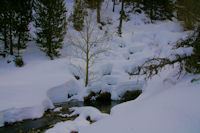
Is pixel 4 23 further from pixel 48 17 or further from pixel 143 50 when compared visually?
pixel 143 50

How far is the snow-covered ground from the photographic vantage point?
7.64 feet

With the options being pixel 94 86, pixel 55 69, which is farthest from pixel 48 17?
pixel 94 86

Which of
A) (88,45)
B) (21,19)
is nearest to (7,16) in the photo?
(21,19)

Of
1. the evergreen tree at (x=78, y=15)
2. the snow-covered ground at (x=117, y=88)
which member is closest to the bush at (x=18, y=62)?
the snow-covered ground at (x=117, y=88)

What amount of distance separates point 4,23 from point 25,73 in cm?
Result: 464

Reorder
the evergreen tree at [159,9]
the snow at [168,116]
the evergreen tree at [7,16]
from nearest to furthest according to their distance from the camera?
the snow at [168,116] → the evergreen tree at [7,16] → the evergreen tree at [159,9]

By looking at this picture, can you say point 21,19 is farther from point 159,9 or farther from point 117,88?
point 159,9

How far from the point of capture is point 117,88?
34.0 ft

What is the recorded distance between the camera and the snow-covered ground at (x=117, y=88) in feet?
7.64

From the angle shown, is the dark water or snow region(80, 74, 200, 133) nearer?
snow region(80, 74, 200, 133)

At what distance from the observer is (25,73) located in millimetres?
11234

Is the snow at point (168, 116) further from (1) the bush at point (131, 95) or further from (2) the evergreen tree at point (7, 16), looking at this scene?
(2) the evergreen tree at point (7, 16)

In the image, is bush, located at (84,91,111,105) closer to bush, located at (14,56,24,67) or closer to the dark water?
the dark water

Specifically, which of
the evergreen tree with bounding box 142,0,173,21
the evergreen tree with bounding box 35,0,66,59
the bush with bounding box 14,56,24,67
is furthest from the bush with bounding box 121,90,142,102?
the evergreen tree with bounding box 142,0,173,21
